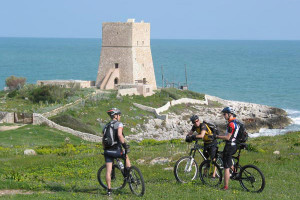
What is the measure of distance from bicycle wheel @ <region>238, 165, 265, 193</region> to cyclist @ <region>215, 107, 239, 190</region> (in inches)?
17.5

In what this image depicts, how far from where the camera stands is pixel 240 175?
1414cm

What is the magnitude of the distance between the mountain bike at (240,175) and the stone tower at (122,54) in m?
43.3

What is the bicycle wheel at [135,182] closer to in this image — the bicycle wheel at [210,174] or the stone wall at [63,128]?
the bicycle wheel at [210,174]

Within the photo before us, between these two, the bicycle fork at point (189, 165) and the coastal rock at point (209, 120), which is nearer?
the bicycle fork at point (189, 165)

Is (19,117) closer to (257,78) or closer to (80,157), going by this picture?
(80,157)

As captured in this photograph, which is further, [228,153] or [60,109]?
[60,109]

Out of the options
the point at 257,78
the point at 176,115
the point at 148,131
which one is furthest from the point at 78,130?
the point at 257,78

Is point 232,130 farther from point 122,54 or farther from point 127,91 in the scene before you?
point 122,54

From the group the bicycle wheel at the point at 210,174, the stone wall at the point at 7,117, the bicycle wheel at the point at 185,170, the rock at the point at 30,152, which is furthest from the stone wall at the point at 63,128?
the bicycle wheel at the point at 210,174

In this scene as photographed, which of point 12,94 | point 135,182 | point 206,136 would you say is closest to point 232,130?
point 206,136

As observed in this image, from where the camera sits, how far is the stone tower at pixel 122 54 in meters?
58.7

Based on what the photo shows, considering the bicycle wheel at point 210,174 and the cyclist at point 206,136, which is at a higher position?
Answer: the cyclist at point 206,136

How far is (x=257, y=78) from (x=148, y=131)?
9036 centimetres

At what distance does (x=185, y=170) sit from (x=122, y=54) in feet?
147
